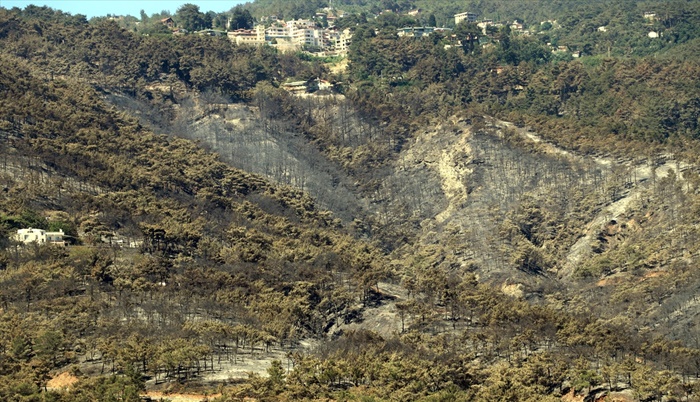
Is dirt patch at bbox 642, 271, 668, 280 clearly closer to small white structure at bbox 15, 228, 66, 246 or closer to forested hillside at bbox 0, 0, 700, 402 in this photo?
forested hillside at bbox 0, 0, 700, 402

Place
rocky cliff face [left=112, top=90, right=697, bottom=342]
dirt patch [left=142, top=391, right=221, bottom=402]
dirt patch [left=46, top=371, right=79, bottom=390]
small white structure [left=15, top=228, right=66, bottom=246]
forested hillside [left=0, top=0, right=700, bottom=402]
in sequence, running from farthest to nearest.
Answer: rocky cliff face [left=112, top=90, right=697, bottom=342], small white structure [left=15, top=228, right=66, bottom=246], forested hillside [left=0, top=0, right=700, bottom=402], dirt patch [left=46, top=371, right=79, bottom=390], dirt patch [left=142, top=391, right=221, bottom=402]

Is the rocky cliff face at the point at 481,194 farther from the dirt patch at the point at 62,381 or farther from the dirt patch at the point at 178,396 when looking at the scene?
the dirt patch at the point at 62,381

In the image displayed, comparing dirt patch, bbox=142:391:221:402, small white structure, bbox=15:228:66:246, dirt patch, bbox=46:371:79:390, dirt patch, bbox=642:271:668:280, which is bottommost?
dirt patch, bbox=642:271:668:280

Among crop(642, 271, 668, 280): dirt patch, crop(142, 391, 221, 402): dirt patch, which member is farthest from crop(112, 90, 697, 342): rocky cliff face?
crop(142, 391, 221, 402): dirt patch

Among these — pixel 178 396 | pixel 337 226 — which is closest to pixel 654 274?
pixel 337 226

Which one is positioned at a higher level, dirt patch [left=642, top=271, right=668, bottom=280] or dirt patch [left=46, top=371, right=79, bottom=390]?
dirt patch [left=46, top=371, right=79, bottom=390]

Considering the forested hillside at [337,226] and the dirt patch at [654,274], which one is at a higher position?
the forested hillside at [337,226]

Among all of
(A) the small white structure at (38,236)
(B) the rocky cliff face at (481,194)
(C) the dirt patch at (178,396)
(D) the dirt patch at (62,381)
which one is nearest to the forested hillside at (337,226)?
(D) the dirt patch at (62,381)
